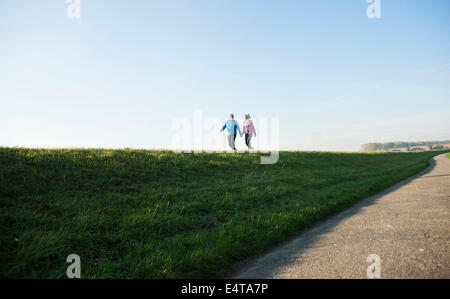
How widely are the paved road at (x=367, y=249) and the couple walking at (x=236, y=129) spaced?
37.1ft

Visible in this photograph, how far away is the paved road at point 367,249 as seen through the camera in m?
3.57

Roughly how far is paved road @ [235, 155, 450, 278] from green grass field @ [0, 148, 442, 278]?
738 millimetres

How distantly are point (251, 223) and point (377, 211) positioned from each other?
4282 mm

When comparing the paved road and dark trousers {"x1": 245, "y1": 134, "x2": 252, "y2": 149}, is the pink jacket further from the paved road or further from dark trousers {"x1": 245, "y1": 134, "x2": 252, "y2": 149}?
the paved road

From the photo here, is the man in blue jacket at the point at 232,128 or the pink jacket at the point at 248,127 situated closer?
the man in blue jacket at the point at 232,128

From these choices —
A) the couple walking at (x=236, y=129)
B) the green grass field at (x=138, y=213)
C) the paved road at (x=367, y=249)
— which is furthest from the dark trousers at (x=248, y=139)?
the paved road at (x=367, y=249)

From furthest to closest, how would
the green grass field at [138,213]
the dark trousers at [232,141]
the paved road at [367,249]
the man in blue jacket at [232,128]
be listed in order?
the dark trousers at [232,141] → the man in blue jacket at [232,128] → the green grass field at [138,213] → the paved road at [367,249]

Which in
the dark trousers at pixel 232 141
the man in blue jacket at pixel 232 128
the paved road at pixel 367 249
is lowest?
the paved road at pixel 367 249

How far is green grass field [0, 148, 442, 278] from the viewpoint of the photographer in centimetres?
409

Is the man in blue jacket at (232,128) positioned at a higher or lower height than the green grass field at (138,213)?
higher

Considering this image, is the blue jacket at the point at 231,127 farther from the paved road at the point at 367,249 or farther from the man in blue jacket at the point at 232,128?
the paved road at the point at 367,249

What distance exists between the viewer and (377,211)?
24.1 feet
